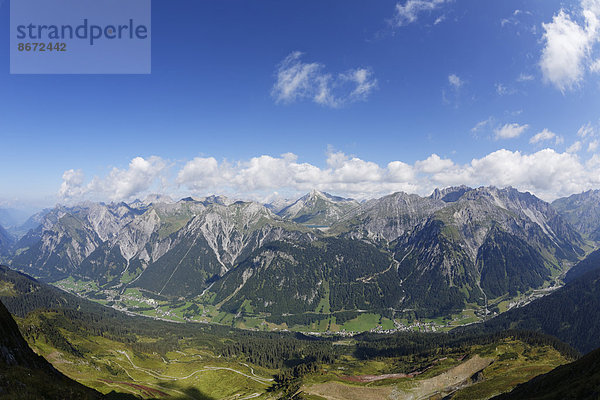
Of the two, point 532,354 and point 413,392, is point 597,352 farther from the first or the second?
point 532,354

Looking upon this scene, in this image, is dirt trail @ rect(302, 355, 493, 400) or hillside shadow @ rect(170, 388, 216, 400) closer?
dirt trail @ rect(302, 355, 493, 400)

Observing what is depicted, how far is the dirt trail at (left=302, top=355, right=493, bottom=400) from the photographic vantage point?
134 m

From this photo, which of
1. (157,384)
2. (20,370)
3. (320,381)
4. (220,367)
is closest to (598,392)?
(20,370)

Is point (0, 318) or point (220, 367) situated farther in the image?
point (220, 367)

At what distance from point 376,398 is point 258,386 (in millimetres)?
66818

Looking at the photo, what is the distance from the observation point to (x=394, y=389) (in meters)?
140

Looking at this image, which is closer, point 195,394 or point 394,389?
point 394,389

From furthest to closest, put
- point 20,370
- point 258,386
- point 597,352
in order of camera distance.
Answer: point 258,386, point 597,352, point 20,370

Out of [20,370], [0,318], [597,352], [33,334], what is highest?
[0,318]

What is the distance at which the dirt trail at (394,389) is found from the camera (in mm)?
134500

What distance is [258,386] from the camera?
533 ft

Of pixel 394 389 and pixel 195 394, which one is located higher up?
pixel 394 389

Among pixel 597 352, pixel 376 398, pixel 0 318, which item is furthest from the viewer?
pixel 376 398

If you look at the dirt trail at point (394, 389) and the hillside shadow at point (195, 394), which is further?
the hillside shadow at point (195, 394)
